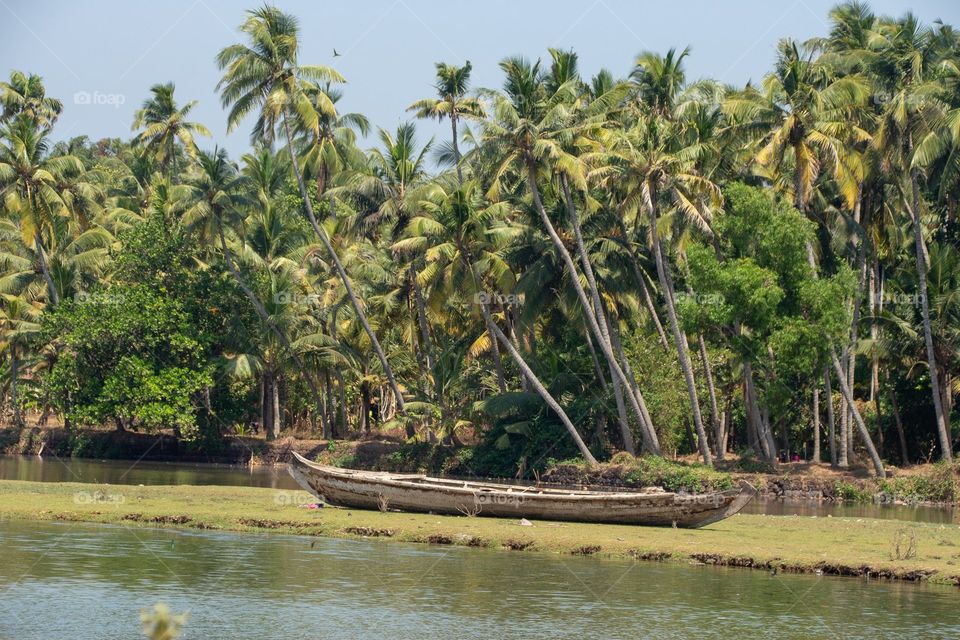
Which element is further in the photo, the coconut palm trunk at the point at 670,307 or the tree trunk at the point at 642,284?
the tree trunk at the point at 642,284

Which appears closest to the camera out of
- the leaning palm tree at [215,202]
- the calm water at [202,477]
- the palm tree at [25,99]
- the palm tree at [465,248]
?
the calm water at [202,477]

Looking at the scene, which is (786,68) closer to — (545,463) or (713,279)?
(713,279)

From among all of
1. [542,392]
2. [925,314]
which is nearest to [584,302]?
[542,392]

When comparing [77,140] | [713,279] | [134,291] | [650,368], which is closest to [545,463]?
[650,368]

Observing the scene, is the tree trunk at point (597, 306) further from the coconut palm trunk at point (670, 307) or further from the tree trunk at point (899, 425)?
the tree trunk at point (899, 425)

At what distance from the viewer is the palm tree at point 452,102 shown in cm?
5197

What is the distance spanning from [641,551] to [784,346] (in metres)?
19.5

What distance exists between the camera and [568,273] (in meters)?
47.4

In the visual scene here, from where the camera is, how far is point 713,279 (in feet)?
142
